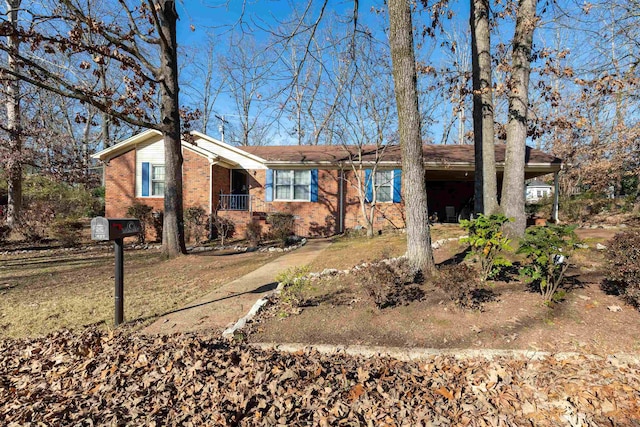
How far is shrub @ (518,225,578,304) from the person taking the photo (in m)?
3.68

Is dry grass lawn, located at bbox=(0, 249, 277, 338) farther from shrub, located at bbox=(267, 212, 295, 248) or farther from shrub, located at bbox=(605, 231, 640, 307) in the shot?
shrub, located at bbox=(605, 231, 640, 307)

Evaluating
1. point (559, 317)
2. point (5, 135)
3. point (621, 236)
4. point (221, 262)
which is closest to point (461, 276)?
point (559, 317)

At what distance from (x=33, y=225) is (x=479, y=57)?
600 inches

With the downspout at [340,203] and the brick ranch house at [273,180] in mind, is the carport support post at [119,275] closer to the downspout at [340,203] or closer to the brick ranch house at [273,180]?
the brick ranch house at [273,180]

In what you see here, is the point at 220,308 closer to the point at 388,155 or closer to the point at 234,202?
the point at 234,202

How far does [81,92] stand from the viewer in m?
7.67

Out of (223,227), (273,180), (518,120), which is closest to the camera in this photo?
(518,120)

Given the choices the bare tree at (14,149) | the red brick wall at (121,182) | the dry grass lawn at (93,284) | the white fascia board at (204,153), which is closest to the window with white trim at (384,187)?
the dry grass lawn at (93,284)

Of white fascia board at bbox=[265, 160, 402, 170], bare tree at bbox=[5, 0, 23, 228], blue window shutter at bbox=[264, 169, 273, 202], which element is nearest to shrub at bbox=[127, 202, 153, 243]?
bare tree at bbox=[5, 0, 23, 228]

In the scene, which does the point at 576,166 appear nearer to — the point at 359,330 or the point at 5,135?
the point at 359,330

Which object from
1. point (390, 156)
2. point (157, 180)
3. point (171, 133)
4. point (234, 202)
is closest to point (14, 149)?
point (157, 180)

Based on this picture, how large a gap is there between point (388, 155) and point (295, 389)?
37.8 feet

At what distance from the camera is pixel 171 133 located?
350 inches

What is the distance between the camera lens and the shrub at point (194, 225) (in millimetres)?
12453
